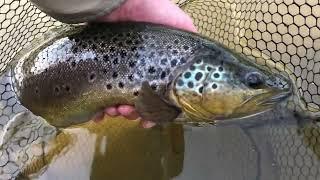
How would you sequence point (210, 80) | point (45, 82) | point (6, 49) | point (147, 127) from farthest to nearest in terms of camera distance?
1. point (6, 49)
2. point (147, 127)
3. point (45, 82)
4. point (210, 80)

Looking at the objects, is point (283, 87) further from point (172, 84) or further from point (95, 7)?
point (95, 7)

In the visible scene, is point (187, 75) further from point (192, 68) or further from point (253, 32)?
point (253, 32)

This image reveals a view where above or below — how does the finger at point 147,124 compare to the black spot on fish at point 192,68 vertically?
below

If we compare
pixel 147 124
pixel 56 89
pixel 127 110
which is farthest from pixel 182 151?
pixel 56 89

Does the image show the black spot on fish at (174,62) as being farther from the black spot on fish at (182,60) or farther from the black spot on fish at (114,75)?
the black spot on fish at (114,75)

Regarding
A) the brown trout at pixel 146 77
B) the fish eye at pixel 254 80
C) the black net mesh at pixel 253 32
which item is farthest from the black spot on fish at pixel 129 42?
the black net mesh at pixel 253 32

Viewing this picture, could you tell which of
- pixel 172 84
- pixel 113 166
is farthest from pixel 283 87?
pixel 113 166

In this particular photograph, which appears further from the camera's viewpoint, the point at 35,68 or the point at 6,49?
the point at 6,49

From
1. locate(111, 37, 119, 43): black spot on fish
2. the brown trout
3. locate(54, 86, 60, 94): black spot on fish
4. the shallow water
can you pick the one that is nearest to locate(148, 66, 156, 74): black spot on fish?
the brown trout

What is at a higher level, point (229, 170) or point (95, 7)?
point (95, 7)
